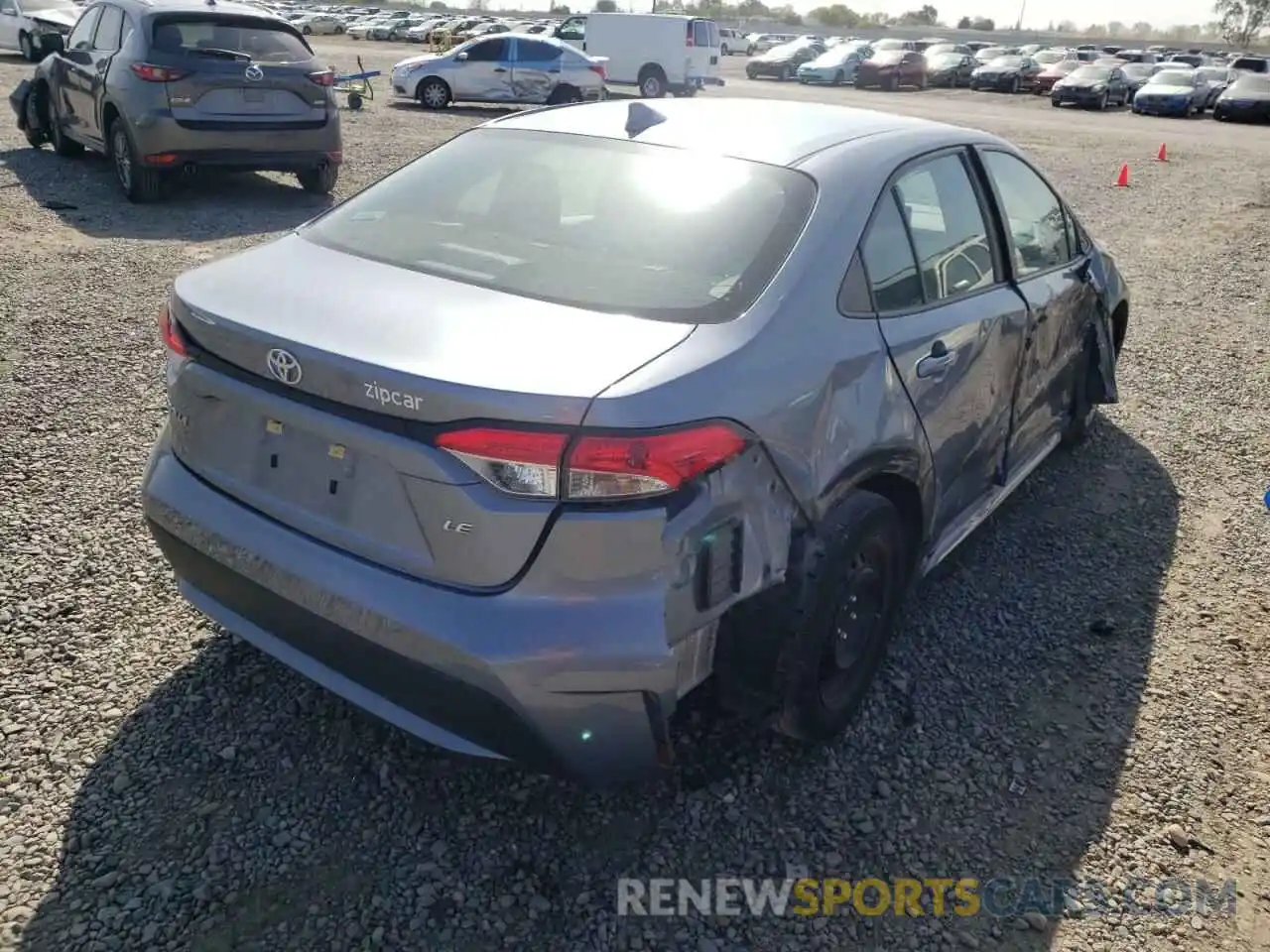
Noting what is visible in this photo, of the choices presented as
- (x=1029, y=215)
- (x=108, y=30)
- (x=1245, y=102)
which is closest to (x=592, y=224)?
(x=1029, y=215)

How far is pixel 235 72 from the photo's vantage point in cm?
843

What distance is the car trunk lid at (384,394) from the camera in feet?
6.68

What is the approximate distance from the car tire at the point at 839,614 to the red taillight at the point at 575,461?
0.57 m

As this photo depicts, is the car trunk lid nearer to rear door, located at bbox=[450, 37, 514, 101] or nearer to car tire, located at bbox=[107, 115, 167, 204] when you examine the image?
car tire, located at bbox=[107, 115, 167, 204]

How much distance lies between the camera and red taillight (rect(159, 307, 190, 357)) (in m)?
2.58

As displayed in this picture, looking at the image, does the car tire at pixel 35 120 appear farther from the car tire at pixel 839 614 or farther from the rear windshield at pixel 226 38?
the car tire at pixel 839 614

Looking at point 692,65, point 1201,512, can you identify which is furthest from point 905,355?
point 692,65

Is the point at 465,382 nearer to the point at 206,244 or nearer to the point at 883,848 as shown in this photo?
the point at 883,848

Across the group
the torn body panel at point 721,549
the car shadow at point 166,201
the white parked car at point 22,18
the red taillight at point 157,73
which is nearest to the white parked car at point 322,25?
the white parked car at point 22,18

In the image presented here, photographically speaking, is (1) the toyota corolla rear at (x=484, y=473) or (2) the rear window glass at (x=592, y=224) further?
(2) the rear window glass at (x=592, y=224)

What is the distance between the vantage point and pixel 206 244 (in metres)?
7.78

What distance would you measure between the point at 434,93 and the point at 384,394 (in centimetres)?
Answer: 2030

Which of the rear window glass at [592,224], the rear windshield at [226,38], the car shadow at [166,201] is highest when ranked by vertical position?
the rear windshield at [226,38]

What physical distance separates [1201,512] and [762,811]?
3.00 m
